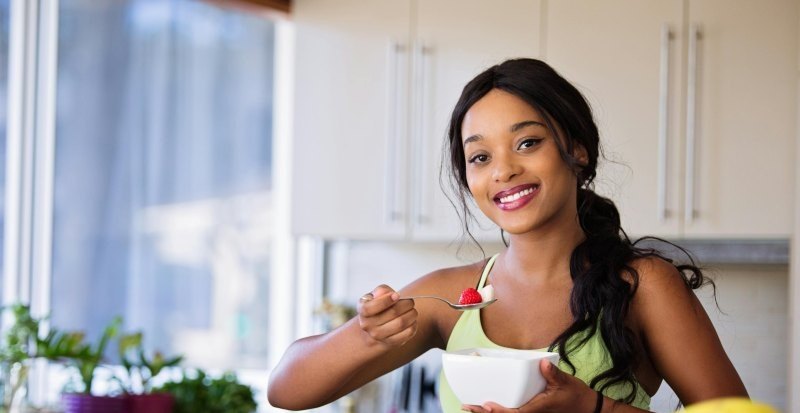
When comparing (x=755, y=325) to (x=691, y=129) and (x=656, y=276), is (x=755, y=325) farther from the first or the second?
(x=656, y=276)

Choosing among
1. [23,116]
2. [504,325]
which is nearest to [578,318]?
[504,325]

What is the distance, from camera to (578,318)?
155 centimetres

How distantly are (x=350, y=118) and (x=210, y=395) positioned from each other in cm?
98

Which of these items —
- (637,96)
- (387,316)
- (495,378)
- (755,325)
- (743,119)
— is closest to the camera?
(495,378)

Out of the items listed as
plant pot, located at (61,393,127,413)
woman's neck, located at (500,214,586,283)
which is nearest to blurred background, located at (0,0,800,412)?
plant pot, located at (61,393,127,413)

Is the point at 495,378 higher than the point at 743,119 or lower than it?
lower

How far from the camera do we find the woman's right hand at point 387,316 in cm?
145

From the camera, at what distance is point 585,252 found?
162cm

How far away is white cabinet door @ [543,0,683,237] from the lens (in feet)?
9.83

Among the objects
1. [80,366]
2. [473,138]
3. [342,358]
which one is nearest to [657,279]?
[473,138]

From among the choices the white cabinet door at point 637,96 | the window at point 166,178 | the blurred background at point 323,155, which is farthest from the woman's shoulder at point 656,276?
the window at point 166,178

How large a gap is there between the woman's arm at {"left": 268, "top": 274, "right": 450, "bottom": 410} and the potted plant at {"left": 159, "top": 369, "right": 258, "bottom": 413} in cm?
159

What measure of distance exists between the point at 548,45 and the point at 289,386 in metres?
1.76

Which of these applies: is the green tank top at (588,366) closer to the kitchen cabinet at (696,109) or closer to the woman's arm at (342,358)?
the woman's arm at (342,358)
